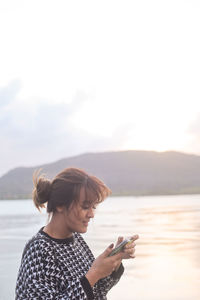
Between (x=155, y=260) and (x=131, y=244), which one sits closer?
(x=131, y=244)

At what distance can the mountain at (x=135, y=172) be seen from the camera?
101062 mm

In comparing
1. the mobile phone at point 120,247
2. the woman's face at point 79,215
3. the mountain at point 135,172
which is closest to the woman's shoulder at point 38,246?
the woman's face at point 79,215

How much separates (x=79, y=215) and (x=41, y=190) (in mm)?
198

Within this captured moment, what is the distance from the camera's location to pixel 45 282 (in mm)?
2016

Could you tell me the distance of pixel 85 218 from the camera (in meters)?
2.17

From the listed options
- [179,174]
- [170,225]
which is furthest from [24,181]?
[170,225]

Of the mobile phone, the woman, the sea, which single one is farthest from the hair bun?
the mobile phone

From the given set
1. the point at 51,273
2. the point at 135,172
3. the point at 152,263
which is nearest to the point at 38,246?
the point at 51,273

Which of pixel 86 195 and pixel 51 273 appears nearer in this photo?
pixel 51 273

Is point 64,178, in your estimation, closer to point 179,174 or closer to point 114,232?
point 114,232

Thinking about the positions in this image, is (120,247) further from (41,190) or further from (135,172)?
(135,172)

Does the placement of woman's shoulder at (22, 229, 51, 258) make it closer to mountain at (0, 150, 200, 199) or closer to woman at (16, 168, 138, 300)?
woman at (16, 168, 138, 300)

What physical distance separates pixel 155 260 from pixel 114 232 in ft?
16.8

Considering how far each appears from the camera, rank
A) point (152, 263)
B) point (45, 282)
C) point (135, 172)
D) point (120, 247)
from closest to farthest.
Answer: point (45, 282) → point (120, 247) → point (152, 263) → point (135, 172)
